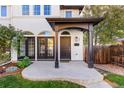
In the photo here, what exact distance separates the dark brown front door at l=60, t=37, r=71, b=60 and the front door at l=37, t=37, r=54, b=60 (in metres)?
0.84

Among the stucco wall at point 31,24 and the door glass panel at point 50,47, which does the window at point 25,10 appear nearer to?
the stucco wall at point 31,24

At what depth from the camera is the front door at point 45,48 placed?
2100 centimetres

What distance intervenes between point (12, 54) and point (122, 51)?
9.41 metres

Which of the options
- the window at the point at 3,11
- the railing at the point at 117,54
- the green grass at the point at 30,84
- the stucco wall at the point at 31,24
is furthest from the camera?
the window at the point at 3,11

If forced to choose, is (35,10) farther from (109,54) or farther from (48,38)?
(109,54)

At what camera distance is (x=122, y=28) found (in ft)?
83.1

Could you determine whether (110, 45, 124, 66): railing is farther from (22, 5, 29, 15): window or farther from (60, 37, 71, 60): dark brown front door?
(22, 5, 29, 15): window

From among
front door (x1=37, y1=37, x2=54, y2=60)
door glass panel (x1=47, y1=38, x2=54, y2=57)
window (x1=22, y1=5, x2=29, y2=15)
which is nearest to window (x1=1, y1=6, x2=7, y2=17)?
window (x1=22, y1=5, x2=29, y2=15)

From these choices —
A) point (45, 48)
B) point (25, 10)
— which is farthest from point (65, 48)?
point (25, 10)

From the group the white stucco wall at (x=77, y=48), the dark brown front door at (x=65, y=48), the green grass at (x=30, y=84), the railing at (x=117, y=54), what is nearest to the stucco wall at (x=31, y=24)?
the dark brown front door at (x=65, y=48)

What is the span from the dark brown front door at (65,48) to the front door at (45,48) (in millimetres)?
839

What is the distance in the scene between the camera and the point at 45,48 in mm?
21062

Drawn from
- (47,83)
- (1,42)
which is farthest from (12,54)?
(47,83)

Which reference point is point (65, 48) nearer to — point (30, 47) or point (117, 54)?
point (30, 47)
